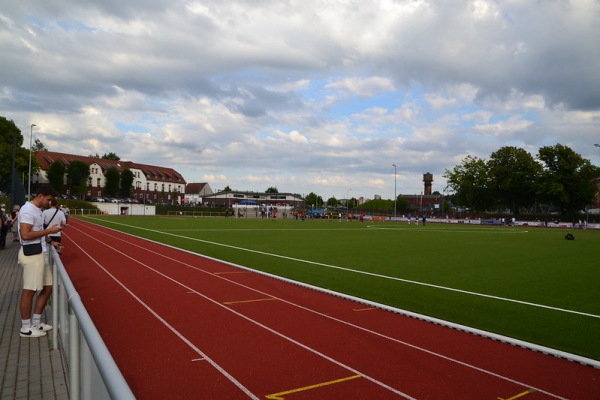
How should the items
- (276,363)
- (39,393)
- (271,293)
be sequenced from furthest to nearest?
(271,293) < (276,363) < (39,393)

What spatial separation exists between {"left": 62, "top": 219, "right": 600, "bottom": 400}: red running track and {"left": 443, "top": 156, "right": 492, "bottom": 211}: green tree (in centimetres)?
7911

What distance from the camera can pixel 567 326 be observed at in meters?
7.72

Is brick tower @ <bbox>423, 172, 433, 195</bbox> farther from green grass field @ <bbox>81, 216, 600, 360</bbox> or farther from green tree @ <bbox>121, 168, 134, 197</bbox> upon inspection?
green grass field @ <bbox>81, 216, 600, 360</bbox>

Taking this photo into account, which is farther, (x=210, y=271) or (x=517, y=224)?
(x=517, y=224)

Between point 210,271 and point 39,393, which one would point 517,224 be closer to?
point 210,271

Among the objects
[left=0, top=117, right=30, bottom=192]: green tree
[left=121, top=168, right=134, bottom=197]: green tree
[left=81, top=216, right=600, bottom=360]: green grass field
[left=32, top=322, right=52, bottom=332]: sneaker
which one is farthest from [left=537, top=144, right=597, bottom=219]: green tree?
[left=121, top=168, right=134, bottom=197]: green tree

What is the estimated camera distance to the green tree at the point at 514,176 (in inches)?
2928

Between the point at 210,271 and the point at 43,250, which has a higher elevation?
the point at 43,250

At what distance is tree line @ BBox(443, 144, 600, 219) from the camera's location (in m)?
70.1

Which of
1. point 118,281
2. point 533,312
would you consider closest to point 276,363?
point 533,312

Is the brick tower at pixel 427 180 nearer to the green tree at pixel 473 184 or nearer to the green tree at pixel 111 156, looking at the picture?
the green tree at pixel 473 184

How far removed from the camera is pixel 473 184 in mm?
82500

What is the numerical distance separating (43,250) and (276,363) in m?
4.05

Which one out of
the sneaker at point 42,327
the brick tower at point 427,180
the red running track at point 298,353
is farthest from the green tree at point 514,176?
the sneaker at point 42,327
